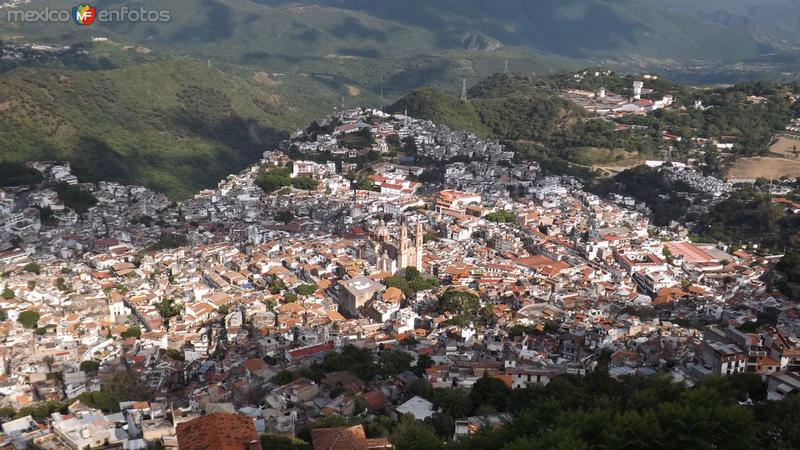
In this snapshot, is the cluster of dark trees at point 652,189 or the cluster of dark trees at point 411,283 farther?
the cluster of dark trees at point 652,189

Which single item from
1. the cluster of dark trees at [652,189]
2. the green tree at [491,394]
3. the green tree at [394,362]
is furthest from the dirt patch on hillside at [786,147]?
the green tree at [491,394]

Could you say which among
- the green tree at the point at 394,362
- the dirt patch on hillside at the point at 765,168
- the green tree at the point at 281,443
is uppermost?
the green tree at the point at 281,443

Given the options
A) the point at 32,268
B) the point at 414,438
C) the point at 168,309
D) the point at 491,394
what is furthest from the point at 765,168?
the point at 414,438

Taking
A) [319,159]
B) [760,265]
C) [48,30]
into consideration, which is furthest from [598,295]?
[48,30]

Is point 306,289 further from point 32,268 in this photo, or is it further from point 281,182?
point 281,182

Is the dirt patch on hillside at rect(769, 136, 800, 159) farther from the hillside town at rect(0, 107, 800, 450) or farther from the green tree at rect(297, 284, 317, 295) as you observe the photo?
the green tree at rect(297, 284, 317, 295)

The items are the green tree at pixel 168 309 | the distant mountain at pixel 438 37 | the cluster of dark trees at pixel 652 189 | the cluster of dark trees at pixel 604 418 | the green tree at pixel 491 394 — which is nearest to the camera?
the cluster of dark trees at pixel 604 418

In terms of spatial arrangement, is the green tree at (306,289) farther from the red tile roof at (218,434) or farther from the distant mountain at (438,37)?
the distant mountain at (438,37)

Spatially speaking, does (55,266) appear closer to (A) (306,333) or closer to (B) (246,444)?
(A) (306,333)

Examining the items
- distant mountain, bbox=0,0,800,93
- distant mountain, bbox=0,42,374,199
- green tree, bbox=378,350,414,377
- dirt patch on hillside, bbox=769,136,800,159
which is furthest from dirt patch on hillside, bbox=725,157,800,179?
distant mountain, bbox=0,0,800,93
